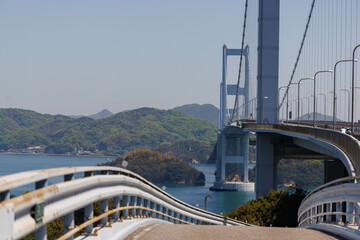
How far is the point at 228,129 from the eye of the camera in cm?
11125

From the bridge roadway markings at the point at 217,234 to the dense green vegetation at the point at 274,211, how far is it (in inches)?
1355

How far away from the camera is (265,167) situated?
53031mm

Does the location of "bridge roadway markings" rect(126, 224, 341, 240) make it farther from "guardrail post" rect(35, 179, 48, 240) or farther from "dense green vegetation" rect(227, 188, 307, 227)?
"dense green vegetation" rect(227, 188, 307, 227)

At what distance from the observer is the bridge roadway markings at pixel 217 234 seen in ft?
31.3

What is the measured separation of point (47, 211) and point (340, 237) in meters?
6.58

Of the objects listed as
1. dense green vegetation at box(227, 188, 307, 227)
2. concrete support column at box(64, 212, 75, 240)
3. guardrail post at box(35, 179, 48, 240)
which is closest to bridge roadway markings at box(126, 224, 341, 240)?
concrete support column at box(64, 212, 75, 240)

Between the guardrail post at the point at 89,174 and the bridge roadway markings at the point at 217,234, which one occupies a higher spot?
the guardrail post at the point at 89,174

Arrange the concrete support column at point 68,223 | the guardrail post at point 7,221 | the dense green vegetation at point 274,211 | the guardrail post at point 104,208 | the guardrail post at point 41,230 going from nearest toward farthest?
the guardrail post at point 7,221 < the guardrail post at point 41,230 < the concrete support column at point 68,223 < the guardrail post at point 104,208 < the dense green vegetation at point 274,211

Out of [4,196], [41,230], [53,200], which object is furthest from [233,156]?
[4,196]

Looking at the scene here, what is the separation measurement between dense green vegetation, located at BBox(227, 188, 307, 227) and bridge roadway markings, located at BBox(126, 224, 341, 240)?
34.4m

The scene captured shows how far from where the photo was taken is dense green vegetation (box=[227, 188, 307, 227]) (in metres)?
45.4

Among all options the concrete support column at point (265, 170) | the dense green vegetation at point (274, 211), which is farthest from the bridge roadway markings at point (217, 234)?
the concrete support column at point (265, 170)

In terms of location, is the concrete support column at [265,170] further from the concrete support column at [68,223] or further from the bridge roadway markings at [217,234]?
the concrete support column at [68,223]

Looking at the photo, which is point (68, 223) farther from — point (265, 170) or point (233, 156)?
point (233, 156)
